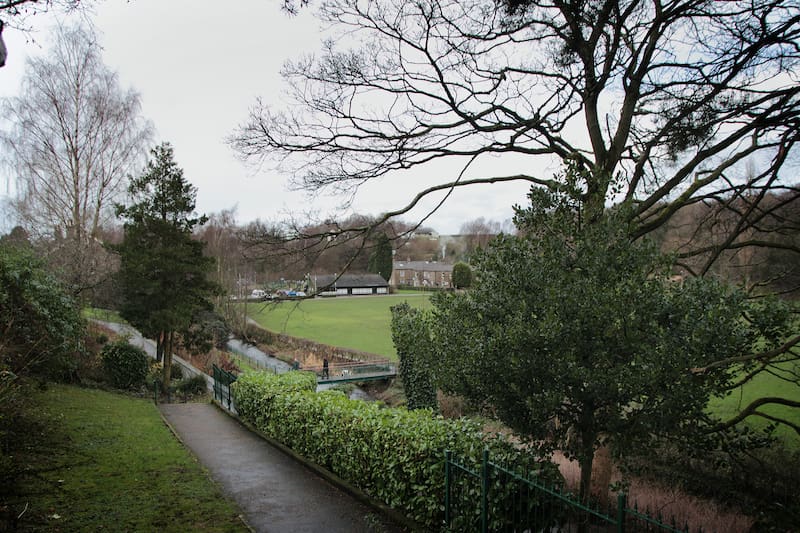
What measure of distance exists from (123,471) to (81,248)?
15250 millimetres

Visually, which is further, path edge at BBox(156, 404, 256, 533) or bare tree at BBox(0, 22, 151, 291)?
bare tree at BBox(0, 22, 151, 291)

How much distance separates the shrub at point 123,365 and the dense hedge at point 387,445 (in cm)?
1152

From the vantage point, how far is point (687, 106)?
7.14 metres

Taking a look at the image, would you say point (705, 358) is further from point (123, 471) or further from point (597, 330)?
point (123, 471)

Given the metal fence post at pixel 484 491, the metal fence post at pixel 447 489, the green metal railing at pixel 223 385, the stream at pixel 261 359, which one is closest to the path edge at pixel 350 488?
the metal fence post at pixel 447 489

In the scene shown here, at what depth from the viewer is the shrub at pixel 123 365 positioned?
19188 millimetres

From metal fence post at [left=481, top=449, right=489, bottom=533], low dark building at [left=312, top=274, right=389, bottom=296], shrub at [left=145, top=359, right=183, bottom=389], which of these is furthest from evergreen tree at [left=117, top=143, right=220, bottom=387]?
low dark building at [left=312, top=274, right=389, bottom=296]

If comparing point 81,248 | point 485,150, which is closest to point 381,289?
point 81,248

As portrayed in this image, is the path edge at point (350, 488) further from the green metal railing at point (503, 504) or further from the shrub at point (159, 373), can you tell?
the shrub at point (159, 373)

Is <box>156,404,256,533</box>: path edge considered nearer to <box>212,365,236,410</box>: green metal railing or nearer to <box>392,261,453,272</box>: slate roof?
<box>212,365,236,410</box>: green metal railing

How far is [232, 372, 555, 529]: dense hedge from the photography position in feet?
19.0

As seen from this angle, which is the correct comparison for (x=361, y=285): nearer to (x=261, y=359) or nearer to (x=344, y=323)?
(x=344, y=323)

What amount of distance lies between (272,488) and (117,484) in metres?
2.12

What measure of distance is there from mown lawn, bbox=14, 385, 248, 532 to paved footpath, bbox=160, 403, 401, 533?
0.35 meters
